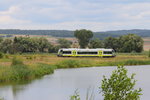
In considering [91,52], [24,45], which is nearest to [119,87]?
[91,52]

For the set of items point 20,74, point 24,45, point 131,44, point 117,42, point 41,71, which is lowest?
point 24,45

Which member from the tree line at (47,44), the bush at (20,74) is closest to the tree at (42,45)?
the tree line at (47,44)

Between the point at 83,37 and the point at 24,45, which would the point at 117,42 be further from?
the point at 24,45

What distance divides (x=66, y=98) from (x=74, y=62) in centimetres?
3277

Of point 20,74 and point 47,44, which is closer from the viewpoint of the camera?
point 20,74

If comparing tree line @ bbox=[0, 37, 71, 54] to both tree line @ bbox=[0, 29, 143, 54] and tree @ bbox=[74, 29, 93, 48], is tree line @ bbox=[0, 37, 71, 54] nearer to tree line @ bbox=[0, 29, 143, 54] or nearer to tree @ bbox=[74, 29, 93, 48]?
tree line @ bbox=[0, 29, 143, 54]

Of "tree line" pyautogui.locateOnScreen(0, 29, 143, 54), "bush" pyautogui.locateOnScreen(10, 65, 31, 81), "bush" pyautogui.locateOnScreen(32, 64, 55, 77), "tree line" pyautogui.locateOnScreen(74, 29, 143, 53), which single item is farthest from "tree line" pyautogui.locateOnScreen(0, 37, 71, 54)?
"bush" pyautogui.locateOnScreen(10, 65, 31, 81)

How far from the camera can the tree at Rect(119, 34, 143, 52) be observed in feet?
328

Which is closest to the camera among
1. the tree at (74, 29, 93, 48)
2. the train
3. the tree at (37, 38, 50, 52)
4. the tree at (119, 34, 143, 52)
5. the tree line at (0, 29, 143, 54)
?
the train

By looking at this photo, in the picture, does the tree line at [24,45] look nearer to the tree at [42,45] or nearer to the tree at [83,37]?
the tree at [42,45]

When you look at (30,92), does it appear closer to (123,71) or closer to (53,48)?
(123,71)

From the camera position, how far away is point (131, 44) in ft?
329

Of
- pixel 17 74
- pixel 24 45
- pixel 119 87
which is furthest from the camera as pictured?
pixel 24 45

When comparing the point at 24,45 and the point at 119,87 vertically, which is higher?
the point at 119,87
